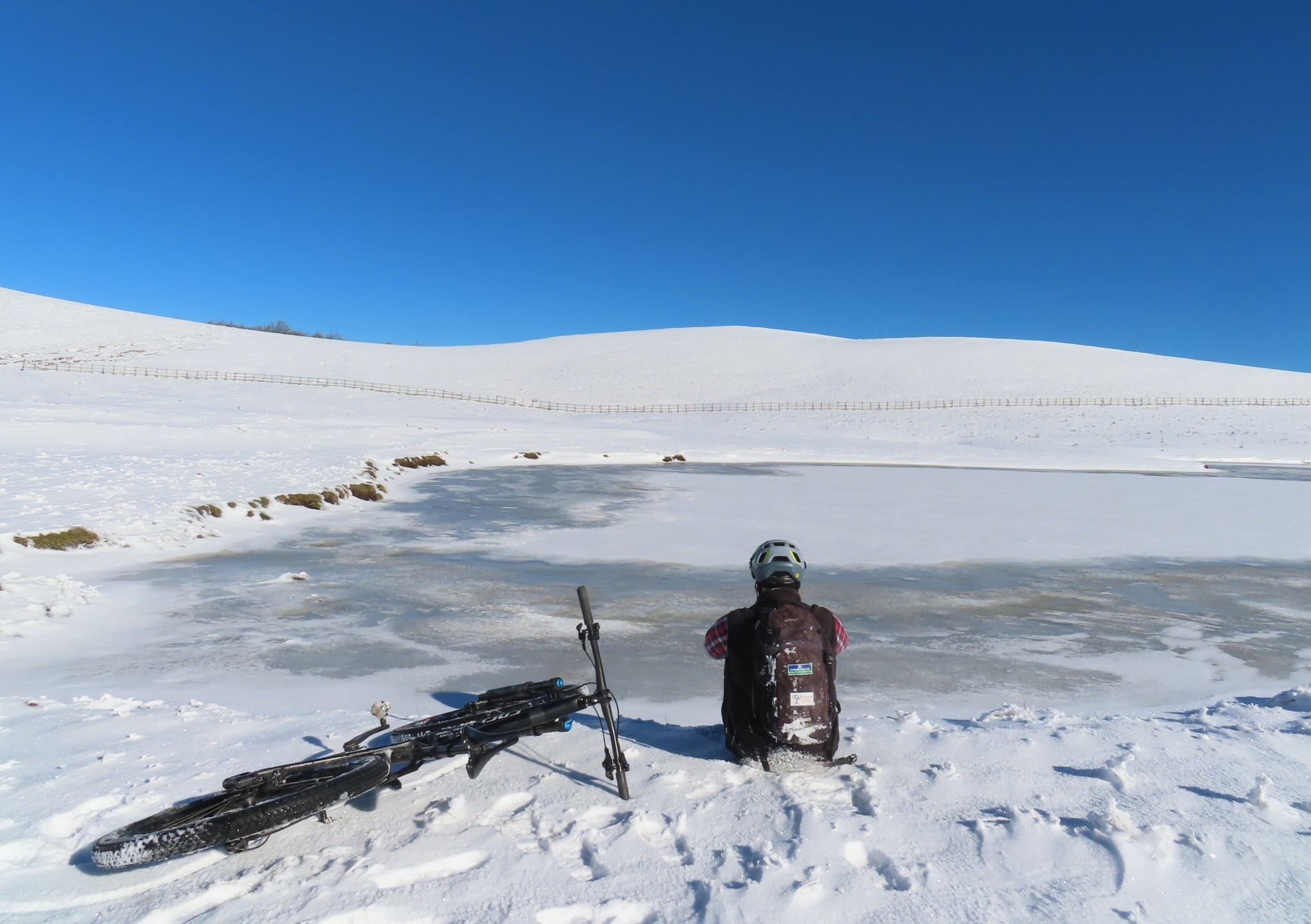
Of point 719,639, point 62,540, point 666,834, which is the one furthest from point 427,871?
point 62,540

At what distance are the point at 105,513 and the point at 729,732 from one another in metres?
10.6

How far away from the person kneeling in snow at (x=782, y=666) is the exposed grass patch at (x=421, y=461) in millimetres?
21708

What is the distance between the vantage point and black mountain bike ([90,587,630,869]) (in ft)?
9.89

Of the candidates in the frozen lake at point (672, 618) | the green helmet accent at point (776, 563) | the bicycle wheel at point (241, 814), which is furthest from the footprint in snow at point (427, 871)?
the frozen lake at point (672, 618)

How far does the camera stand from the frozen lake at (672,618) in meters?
5.93

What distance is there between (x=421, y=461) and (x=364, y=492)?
897cm

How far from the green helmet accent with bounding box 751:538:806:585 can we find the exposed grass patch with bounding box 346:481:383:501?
14.3 metres

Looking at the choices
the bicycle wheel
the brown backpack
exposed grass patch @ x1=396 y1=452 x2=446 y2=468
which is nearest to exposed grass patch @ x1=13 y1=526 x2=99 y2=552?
the bicycle wheel

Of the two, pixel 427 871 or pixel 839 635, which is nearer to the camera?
pixel 427 871

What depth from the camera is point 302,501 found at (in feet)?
48.5

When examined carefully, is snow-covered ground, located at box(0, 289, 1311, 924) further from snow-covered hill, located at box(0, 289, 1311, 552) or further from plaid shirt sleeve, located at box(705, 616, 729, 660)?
plaid shirt sleeve, located at box(705, 616, 729, 660)

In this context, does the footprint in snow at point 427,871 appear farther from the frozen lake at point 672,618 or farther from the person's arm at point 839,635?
the frozen lake at point 672,618

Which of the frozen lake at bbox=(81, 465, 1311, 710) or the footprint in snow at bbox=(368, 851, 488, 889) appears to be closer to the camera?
the footprint in snow at bbox=(368, 851, 488, 889)

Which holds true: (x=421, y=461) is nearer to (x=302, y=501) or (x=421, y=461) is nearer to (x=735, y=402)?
(x=302, y=501)
